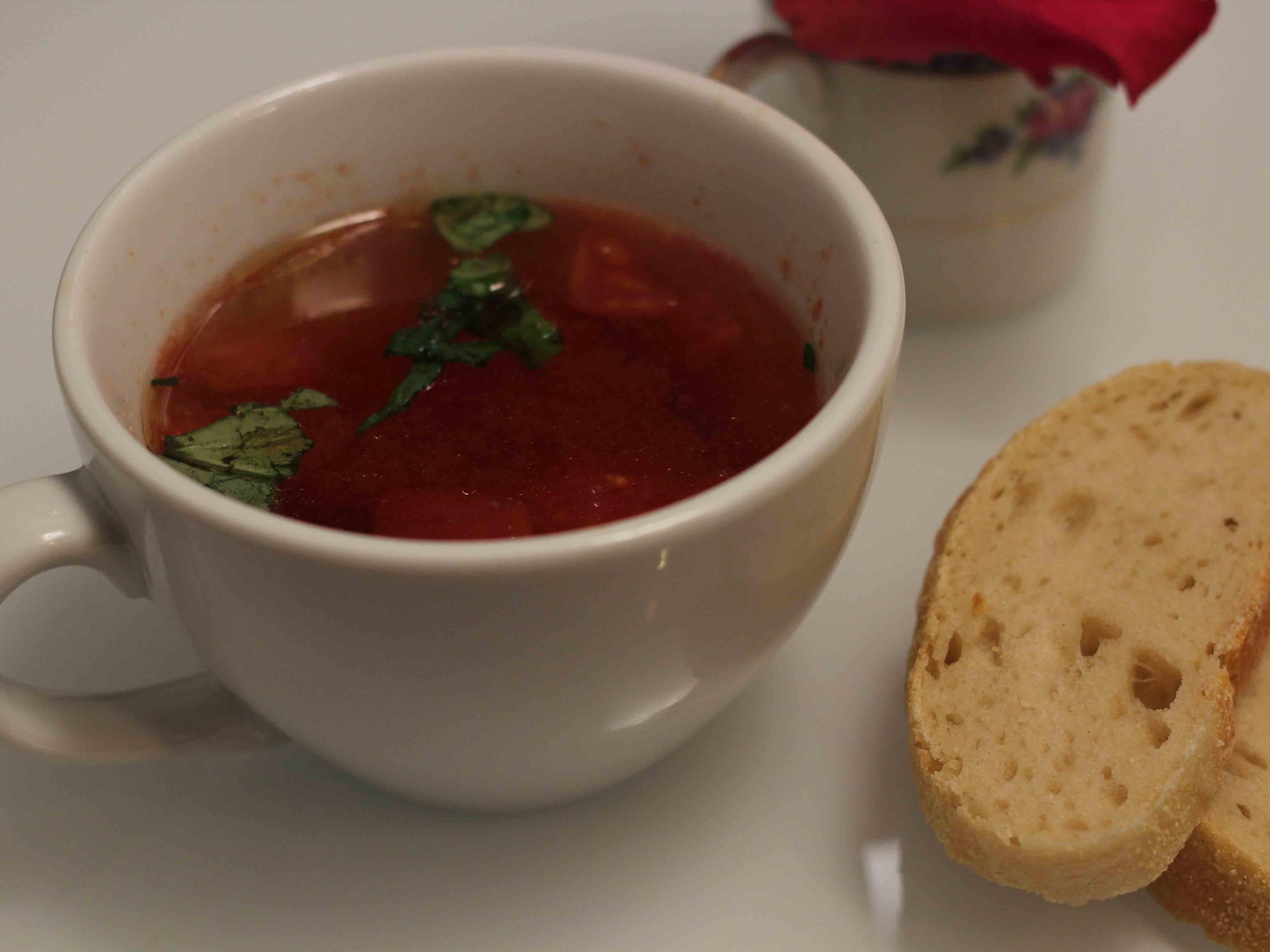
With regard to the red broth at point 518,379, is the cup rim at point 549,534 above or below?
above

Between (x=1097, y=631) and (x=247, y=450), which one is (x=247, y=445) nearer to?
(x=247, y=450)

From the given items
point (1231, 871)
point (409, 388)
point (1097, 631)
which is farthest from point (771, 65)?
point (1231, 871)

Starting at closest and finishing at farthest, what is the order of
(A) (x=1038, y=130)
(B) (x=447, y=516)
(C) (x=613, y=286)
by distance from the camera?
(B) (x=447, y=516) < (C) (x=613, y=286) < (A) (x=1038, y=130)

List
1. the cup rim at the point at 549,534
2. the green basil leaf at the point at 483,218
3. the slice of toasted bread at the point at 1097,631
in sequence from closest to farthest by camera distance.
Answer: the cup rim at the point at 549,534 → the slice of toasted bread at the point at 1097,631 → the green basil leaf at the point at 483,218

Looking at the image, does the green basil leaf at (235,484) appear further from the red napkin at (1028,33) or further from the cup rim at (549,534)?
the red napkin at (1028,33)

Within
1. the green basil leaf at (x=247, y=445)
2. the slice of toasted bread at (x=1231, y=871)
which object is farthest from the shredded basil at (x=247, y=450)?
the slice of toasted bread at (x=1231, y=871)

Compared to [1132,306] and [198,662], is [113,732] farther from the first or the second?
[1132,306]

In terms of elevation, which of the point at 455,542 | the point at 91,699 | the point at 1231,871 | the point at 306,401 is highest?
the point at 455,542
